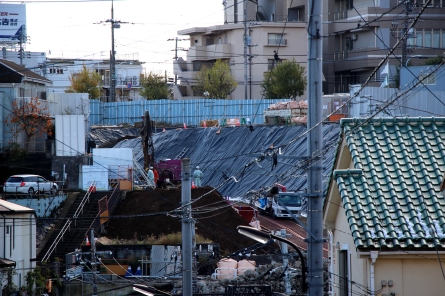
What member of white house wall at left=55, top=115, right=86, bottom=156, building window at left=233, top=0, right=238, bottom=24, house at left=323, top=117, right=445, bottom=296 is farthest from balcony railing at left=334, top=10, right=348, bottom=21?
house at left=323, top=117, right=445, bottom=296

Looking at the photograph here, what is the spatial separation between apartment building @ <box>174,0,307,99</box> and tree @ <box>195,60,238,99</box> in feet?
4.48

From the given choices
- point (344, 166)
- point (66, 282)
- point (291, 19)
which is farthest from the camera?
point (291, 19)

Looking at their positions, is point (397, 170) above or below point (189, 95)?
below

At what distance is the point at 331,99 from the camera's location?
47.6 metres

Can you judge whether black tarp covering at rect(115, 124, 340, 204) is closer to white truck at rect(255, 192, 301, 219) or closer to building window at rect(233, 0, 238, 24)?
white truck at rect(255, 192, 301, 219)

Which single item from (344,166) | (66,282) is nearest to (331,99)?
(66,282)

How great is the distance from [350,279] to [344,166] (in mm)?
1822

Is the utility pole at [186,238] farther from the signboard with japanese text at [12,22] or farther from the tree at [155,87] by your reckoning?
the signboard with japanese text at [12,22]

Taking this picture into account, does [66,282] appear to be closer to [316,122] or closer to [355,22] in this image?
[316,122]

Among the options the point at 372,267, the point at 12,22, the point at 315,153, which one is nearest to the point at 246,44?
the point at 12,22

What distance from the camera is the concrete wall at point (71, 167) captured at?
127 ft

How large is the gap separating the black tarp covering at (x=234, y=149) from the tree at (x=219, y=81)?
11.8 meters

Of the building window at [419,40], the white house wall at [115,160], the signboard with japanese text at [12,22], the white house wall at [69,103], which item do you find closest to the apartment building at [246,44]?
the building window at [419,40]

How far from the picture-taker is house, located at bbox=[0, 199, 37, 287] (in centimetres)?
2577
